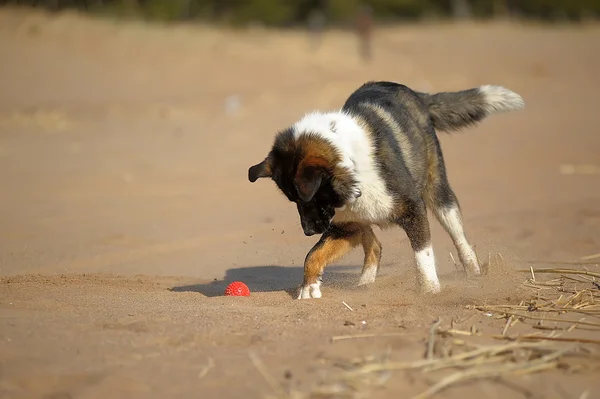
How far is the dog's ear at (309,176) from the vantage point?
5914 mm

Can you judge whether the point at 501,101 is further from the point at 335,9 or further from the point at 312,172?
the point at 335,9

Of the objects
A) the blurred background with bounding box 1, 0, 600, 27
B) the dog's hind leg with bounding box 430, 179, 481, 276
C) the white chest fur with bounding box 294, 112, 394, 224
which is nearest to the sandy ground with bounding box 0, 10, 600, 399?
the dog's hind leg with bounding box 430, 179, 481, 276

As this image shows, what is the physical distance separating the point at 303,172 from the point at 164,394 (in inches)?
87.9

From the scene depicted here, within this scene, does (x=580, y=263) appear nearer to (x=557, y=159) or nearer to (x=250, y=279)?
(x=250, y=279)

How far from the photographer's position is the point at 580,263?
7.70m

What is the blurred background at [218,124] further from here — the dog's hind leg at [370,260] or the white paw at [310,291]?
the white paw at [310,291]

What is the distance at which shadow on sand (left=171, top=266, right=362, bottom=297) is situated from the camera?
7457mm

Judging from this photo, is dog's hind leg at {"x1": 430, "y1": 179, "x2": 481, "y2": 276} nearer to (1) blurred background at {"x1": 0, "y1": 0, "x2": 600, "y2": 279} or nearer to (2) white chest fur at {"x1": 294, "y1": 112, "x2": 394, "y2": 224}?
(1) blurred background at {"x1": 0, "y1": 0, "x2": 600, "y2": 279}

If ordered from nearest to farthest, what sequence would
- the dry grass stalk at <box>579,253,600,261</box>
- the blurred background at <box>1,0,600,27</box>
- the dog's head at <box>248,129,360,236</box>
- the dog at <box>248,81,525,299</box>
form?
the dog's head at <box>248,129,360,236</box>
the dog at <box>248,81,525,299</box>
the dry grass stalk at <box>579,253,600,261</box>
the blurred background at <box>1,0,600,27</box>

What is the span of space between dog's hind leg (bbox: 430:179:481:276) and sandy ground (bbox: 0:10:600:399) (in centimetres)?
34

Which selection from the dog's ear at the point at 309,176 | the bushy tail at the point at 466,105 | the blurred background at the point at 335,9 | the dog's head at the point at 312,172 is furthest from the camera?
the blurred background at the point at 335,9

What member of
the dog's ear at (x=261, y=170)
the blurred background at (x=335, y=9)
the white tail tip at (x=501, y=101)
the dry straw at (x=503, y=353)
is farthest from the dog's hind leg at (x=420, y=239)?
the blurred background at (x=335, y=9)

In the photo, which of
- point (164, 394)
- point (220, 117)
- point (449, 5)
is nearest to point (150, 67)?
point (220, 117)

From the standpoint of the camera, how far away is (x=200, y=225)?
1028cm
